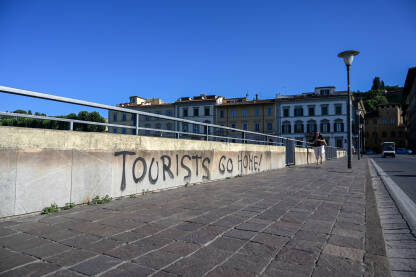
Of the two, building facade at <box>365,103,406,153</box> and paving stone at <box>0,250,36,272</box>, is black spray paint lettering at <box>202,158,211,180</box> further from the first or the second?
building facade at <box>365,103,406,153</box>

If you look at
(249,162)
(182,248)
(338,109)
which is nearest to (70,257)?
(182,248)

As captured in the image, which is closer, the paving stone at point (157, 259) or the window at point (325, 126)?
the paving stone at point (157, 259)

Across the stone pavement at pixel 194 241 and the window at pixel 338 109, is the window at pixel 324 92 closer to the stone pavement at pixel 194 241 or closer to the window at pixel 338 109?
the window at pixel 338 109

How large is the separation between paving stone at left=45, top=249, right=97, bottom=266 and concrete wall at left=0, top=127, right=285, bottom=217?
5.38ft

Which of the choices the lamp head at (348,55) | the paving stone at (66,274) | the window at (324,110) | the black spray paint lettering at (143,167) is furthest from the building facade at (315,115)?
the paving stone at (66,274)

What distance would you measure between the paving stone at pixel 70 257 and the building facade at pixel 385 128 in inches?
3479

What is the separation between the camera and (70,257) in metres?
2.08

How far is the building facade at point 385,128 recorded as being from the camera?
75.1 meters

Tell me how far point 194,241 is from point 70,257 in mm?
1045

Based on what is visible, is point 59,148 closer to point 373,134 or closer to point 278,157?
point 278,157

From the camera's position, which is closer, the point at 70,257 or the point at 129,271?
the point at 129,271

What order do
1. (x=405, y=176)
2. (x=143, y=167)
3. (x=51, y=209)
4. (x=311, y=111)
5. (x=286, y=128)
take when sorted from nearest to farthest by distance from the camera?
1. (x=51, y=209)
2. (x=143, y=167)
3. (x=405, y=176)
4. (x=311, y=111)
5. (x=286, y=128)

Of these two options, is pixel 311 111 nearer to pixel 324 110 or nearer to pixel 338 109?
pixel 324 110

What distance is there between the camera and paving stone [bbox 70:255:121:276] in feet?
6.04
